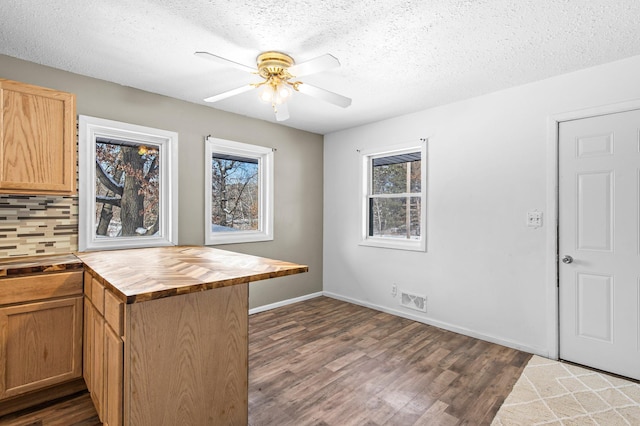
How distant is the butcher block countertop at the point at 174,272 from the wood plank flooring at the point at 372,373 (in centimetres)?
94

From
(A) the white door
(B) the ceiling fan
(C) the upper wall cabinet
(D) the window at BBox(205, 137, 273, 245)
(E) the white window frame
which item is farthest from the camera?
(D) the window at BBox(205, 137, 273, 245)

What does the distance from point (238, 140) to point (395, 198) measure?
6.76 ft

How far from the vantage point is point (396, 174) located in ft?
13.5

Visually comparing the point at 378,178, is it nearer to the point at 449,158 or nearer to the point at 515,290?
the point at 449,158

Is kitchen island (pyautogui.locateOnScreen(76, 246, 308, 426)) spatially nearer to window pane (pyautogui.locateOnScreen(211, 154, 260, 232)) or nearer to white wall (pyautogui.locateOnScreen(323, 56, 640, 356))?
window pane (pyautogui.locateOnScreen(211, 154, 260, 232))

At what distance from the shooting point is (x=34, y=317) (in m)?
2.10

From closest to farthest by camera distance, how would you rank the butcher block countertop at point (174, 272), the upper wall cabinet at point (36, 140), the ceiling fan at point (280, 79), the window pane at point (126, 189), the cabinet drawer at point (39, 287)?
the butcher block countertop at point (174, 272) < the cabinet drawer at point (39, 287) < the upper wall cabinet at point (36, 140) < the ceiling fan at point (280, 79) < the window pane at point (126, 189)

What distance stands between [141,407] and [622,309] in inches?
129

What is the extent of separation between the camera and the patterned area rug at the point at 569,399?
198 cm

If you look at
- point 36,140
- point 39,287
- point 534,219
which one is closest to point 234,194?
point 36,140

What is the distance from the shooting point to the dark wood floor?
2.03 m

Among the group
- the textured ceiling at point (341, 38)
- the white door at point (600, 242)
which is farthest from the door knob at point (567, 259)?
the textured ceiling at point (341, 38)

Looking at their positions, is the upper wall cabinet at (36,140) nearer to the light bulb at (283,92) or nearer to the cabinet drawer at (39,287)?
the cabinet drawer at (39,287)

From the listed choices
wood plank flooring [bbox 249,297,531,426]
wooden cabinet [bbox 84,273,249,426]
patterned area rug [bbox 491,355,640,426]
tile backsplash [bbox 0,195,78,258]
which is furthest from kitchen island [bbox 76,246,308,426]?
patterned area rug [bbox 491,355,640,426]
